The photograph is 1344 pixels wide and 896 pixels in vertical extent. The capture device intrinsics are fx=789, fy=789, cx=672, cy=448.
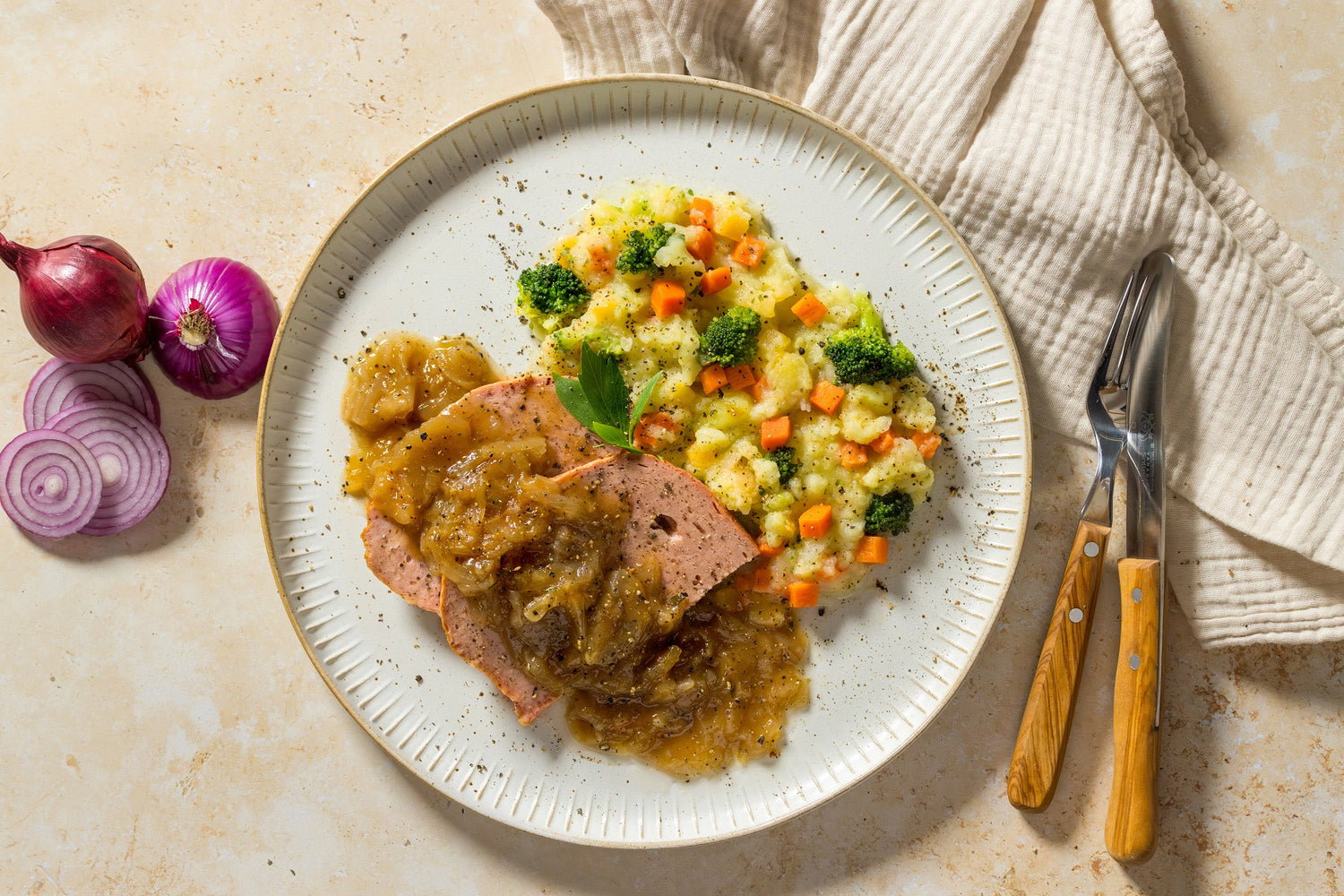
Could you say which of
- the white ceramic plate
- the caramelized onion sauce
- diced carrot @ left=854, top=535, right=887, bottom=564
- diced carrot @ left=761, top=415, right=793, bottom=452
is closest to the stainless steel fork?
the white ceramic plate

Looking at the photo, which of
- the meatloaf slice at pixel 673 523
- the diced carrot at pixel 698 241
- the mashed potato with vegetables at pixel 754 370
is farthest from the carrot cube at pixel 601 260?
the meatloaf slice at pixel 673 523

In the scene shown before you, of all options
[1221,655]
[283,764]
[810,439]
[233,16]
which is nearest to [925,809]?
[1221,655]

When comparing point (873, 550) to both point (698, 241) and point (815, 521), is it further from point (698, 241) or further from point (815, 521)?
point (698, 241)

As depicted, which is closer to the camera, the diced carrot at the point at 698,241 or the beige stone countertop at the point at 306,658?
the diced carrot at the point at 698,241

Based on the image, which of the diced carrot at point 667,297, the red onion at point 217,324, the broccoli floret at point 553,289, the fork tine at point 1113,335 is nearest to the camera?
the diced carrot at point 667,297

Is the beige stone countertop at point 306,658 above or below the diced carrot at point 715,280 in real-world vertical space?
below

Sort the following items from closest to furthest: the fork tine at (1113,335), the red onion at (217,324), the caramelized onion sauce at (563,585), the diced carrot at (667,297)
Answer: the caramelized onion sauce at (563,585) → the diced carrot at (667,297) → the fork tine at (1113,335) → the red onion at (217,324)

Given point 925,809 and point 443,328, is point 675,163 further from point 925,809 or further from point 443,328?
A: point 925,809

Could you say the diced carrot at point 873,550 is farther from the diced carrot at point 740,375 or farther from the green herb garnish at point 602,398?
the green herb garnish at point 602,398
